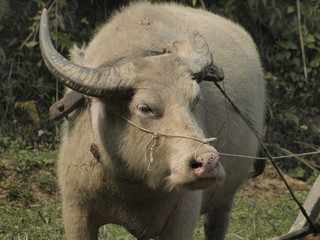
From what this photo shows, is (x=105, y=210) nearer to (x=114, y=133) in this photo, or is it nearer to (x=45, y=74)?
(x=114, y=133)

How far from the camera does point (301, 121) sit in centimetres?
1145

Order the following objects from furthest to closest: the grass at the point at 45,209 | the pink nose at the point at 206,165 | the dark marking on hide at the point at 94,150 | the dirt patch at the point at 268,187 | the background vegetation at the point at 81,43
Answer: the background vegetation at the point at 81,43, the dirt patch at the point at 268,187, the grass at the point at 45,209, the dark marking on hide at the point at 94,150, the pink nose at the point at 206,165

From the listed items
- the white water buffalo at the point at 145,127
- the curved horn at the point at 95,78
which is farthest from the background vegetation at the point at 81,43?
the curved horn at the point at 95,78

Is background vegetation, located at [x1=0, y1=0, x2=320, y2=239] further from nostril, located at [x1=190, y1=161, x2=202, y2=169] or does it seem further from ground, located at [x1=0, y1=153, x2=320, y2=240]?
nostril, located at [x1=190, y1=161, x2=202, y2=169]

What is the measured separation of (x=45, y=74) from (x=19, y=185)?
289cm

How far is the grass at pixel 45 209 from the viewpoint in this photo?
265 inches

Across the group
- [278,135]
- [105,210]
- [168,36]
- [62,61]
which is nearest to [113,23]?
[168,36]

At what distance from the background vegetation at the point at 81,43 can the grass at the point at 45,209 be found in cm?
3

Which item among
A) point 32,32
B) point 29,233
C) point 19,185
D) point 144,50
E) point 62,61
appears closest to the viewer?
point 62,61

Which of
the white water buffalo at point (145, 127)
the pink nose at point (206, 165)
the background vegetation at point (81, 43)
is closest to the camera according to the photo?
the pink nose at point (206, 165)

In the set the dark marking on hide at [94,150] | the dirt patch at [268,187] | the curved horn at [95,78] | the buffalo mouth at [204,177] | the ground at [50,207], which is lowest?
the dirt patch at [268,187]

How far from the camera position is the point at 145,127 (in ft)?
14.5

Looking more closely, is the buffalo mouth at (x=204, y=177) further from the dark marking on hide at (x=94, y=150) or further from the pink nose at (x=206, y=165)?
the dark marking on hide at (x=94, y=150)

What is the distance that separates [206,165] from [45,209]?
12.9ft
